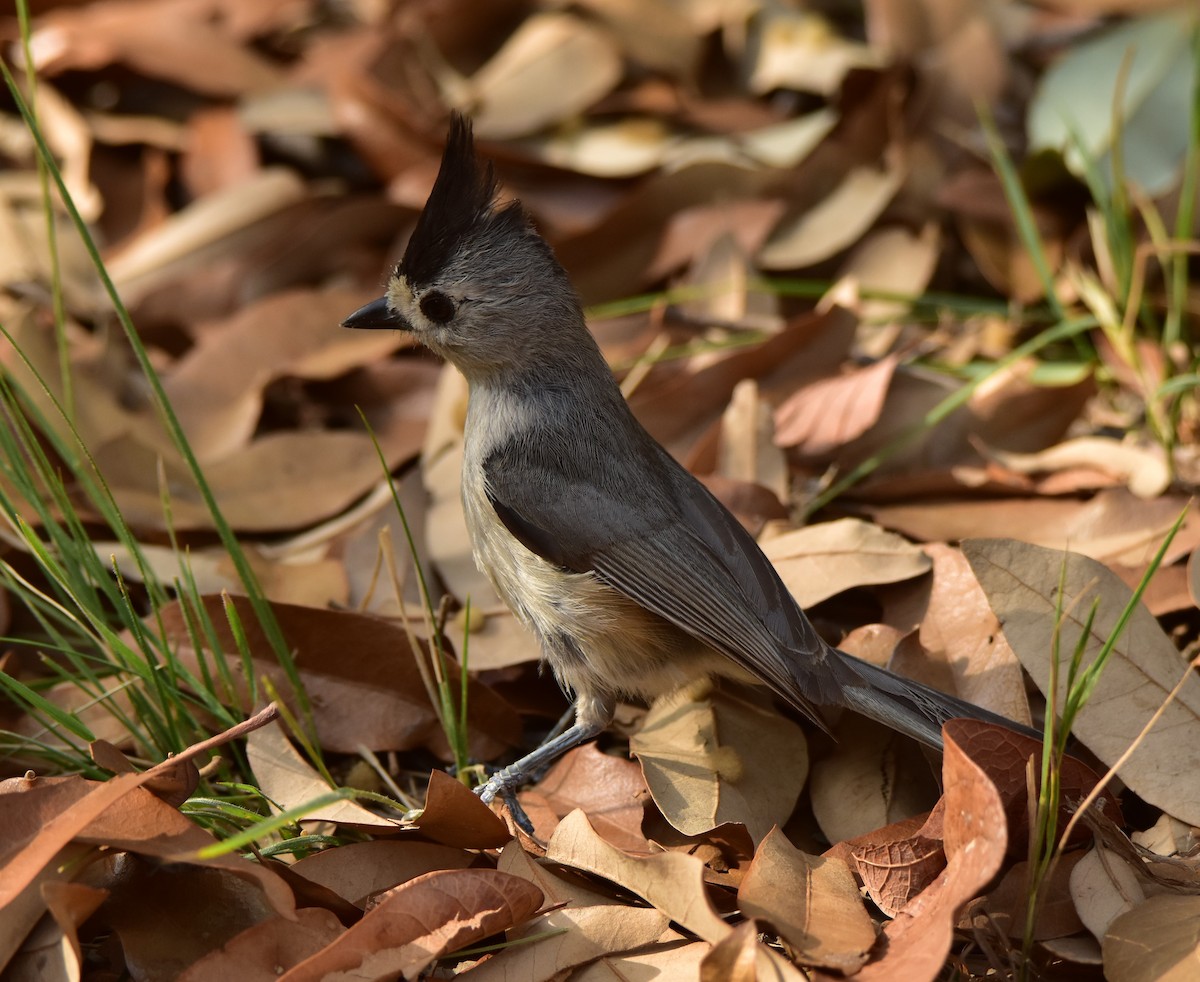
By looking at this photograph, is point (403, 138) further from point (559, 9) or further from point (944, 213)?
point (944, 213)

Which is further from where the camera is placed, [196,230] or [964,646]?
[196,230]

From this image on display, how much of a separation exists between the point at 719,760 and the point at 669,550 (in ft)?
1.73

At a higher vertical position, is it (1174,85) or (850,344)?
(1174,85)

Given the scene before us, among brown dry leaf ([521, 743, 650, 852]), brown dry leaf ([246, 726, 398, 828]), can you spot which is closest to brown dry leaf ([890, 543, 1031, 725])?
brown dry leaf ([521, 743, 650, 852])

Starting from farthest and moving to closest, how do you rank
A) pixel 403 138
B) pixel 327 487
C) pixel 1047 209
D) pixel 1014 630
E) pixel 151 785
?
1. pixel 403 138
2. pixel 1047 209
3. pixel 327 487
4. pixel 1014 630
5. pixel 151 785

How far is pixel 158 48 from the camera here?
537 centimetres

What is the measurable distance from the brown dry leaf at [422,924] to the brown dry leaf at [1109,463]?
2.08m

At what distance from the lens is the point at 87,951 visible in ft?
8.45

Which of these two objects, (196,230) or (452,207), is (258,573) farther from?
(196,230)

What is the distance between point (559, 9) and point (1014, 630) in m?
3.56

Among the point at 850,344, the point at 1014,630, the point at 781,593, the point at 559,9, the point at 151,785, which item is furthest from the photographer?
the point at 559,9

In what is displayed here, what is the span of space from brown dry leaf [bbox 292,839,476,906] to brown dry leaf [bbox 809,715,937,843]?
2.74 ft

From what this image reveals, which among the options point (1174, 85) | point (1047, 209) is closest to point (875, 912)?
point (1047, 209)

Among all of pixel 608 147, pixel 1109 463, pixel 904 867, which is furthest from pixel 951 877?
pixel 608 147
